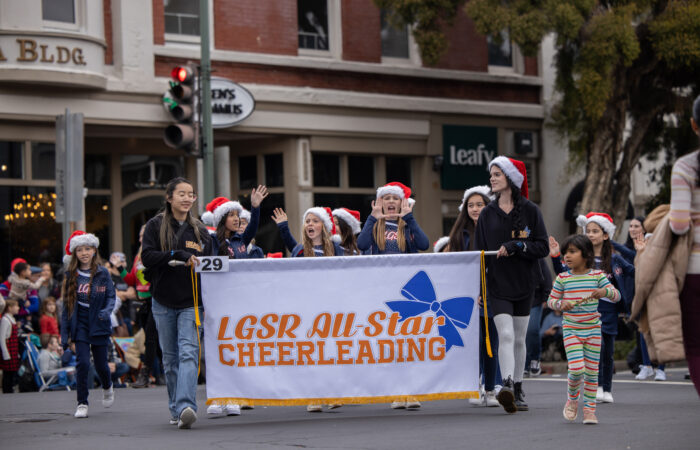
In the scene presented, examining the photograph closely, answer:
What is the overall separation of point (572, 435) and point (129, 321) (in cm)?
1060

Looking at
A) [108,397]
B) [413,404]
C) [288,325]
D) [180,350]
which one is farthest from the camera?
[108,397]

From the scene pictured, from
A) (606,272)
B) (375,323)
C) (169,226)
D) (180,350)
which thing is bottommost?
(180,350)

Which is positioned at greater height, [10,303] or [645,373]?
[10,303]

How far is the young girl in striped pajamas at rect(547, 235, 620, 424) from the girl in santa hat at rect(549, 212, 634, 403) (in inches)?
52.9

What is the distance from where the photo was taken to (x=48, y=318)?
52.7 feet

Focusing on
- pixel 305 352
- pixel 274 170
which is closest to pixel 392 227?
pixel 305 352

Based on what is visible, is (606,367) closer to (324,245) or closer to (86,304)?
(324,245)

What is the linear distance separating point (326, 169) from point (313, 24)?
2.73m

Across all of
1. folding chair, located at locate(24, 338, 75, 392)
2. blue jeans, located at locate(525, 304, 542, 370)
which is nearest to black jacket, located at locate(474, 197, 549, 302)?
blue jeans, located at locate(525, 304, 542, 370)

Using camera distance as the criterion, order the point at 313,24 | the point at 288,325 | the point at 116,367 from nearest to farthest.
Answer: the point at 288,325
the point at 116,367
the point at 313,24

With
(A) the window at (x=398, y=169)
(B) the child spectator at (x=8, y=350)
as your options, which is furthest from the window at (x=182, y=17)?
(B) the child spectator at (x=8, y=350)

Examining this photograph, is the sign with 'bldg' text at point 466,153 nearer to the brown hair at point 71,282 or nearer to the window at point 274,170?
the window at point 274,170

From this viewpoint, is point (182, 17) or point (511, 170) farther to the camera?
point (182, 17)

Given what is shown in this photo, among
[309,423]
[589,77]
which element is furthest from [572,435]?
[589,77]
